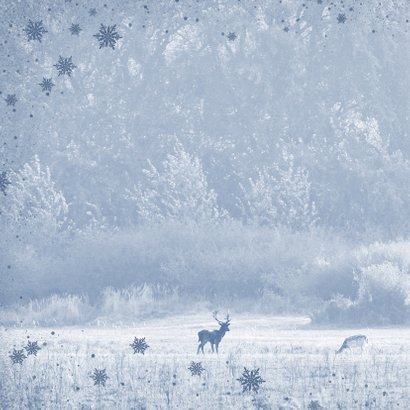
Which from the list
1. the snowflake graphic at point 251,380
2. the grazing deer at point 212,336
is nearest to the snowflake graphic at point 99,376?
the snowflake graphic at point 251,380

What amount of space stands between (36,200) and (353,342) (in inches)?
314

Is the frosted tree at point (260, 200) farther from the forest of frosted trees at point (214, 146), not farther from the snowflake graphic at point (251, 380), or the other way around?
the snowflake graphic at point (251, 380)

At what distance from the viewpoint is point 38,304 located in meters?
12.2

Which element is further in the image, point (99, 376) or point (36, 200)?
point (36, 200)

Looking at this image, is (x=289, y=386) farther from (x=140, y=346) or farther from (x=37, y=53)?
(x=37, y=53)

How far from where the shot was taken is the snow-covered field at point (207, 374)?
7215 millimetres

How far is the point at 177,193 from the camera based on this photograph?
18359mm

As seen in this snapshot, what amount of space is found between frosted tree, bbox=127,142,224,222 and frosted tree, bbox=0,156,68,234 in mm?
1365

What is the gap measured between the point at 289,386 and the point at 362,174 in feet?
37.2

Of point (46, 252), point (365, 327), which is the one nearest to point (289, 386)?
point (365, 327)

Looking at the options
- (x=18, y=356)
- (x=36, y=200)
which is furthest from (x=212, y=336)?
(x=36, y=200)

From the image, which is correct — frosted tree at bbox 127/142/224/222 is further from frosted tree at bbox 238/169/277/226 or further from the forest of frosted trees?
frosted tree at bbox 238/169/277/226

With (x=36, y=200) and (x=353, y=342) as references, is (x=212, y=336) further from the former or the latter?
(x=36, y=200)

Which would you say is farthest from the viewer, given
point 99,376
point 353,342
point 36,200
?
point 36,200
